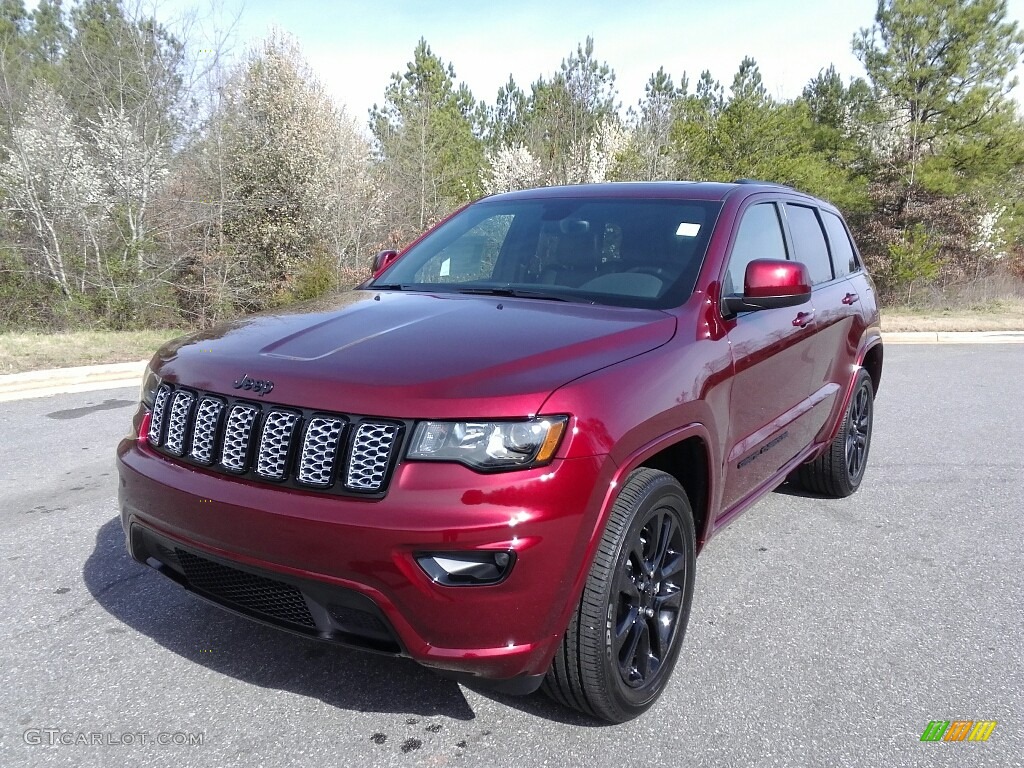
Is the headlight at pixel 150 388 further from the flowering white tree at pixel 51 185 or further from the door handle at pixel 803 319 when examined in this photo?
the flowering white tree at pixel 51 185

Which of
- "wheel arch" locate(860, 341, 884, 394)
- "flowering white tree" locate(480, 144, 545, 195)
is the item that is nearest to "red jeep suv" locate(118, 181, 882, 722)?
"wheel arch" locate(860, 341, 884, 394)

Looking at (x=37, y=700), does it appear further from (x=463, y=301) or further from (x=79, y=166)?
(x=79, y=166)

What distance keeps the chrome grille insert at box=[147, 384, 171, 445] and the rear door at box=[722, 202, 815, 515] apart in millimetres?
2041

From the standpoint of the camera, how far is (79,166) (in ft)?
53.2

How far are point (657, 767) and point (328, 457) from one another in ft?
4.35

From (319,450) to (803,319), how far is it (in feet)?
8.52

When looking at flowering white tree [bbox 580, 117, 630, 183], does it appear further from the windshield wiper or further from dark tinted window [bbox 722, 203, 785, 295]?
the windshield wiper

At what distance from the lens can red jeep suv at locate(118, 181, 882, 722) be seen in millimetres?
2090

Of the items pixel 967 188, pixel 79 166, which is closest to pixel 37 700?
pixel 79 166

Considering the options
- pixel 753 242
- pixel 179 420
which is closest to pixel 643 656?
pixel 179 420

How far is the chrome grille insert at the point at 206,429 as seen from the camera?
2.41 meters

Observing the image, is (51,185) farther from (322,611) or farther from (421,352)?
(322,611)

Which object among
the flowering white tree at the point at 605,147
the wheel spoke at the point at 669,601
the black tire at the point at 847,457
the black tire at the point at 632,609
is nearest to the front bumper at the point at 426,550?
the black tire at the point at 632,609
